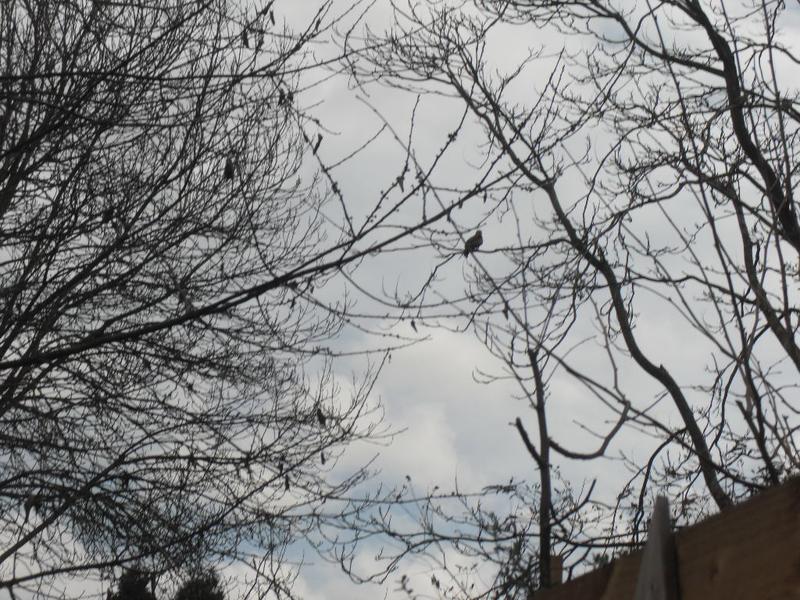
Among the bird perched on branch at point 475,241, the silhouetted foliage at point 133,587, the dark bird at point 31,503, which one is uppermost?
the dark bird at point 31,503

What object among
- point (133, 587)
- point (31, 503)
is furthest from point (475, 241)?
point (133, 587)

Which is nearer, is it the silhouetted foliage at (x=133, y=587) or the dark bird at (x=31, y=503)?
the dark bird at (x=31, y=503)

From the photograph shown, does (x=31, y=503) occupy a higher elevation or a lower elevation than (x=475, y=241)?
higher

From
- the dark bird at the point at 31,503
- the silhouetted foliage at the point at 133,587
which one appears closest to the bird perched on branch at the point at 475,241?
the dark bird at the point at 31,503

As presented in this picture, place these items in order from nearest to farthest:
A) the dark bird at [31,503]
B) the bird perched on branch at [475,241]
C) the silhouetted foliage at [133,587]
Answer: the bird perched on branch at [475,241] → the dark bird at [31,503] → the silhouetted foliage at [133,587]

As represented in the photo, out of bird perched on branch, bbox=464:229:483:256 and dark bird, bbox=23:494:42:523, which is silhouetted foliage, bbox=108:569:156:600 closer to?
dark bird, bbox=23:494:42:523

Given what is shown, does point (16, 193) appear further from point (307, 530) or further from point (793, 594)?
point (793, 594)

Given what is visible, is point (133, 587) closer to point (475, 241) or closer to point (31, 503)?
point (31, 503)

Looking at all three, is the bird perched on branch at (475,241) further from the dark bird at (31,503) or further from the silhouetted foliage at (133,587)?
the silhouetted foliage at (133,587)

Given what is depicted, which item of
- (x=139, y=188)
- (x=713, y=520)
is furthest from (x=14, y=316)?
(x=713, y=520)

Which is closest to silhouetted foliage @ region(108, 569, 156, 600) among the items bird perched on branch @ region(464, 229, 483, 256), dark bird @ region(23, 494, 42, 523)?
dark bird @ region(23, 494, 42, 523)

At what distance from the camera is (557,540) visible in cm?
387

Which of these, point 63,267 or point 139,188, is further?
point 63,267

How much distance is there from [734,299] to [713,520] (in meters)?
1.37
